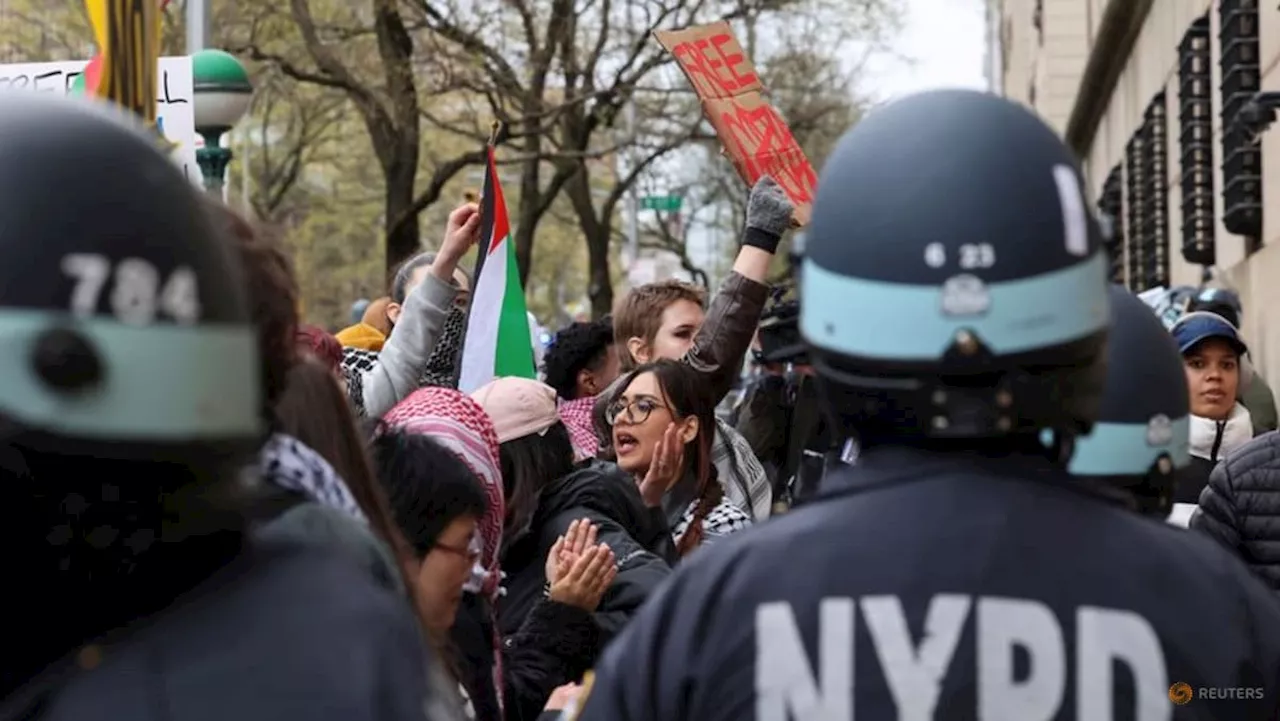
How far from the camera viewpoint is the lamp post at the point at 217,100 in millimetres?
12547

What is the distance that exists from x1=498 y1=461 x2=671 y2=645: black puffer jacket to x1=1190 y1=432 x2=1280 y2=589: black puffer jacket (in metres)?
1.35

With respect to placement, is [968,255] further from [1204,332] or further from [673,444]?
[1204,332]

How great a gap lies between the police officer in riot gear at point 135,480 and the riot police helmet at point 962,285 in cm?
69

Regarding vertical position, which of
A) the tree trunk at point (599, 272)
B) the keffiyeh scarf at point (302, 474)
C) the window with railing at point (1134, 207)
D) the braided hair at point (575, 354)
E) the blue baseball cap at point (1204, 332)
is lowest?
the tree trunk at point (599, 272)

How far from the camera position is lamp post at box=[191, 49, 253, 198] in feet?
41.2

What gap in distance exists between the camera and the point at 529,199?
29.2m

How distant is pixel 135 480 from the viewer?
1896 mm

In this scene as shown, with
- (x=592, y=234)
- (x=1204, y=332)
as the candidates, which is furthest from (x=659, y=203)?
(x=1204, y=332)

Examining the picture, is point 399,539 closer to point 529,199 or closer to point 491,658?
point 491,658

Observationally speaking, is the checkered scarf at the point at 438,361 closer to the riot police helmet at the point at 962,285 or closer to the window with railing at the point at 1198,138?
the riot police helmet at the point at 962,285

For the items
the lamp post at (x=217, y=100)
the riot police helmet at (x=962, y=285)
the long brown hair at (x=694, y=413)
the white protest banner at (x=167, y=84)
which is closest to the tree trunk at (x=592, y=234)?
the lamp post at (x=217, y=100)

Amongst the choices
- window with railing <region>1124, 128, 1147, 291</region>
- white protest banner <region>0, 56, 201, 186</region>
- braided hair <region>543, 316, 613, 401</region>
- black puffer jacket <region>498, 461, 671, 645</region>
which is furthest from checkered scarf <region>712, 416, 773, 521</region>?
window with railing <region>1124, 128, 1147, 291</region>

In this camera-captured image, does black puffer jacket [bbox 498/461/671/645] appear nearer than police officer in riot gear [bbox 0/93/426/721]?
No

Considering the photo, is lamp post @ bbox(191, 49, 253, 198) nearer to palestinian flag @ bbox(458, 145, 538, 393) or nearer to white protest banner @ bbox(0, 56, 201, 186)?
white protest banner @ bbox(0, 56, 201, 186)
